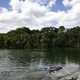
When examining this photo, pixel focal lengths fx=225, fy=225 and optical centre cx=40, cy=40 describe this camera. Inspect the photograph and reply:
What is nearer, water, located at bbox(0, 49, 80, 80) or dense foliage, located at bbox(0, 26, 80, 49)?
water, located at bbox(0, 49, 80, 80)

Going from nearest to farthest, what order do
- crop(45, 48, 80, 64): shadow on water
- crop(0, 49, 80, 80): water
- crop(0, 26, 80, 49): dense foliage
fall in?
1. crop(0, 49, 80, 80): water
2. crop(45, 48, 80, 64): shadow on water
3. crop(0, 26, 80, 49): dense foliage

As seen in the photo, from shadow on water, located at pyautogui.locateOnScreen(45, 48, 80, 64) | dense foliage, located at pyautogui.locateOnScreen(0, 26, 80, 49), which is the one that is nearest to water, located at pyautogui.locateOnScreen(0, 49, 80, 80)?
shadow on water, located at pyautogui.locateOnScreen(45, 48, 80, 64)

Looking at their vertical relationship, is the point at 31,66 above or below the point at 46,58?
below

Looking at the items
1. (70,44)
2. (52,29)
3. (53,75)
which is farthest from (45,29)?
(53,75)

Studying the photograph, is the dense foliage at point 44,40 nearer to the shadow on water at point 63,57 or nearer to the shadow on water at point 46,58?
the shadow on water at point 63,57

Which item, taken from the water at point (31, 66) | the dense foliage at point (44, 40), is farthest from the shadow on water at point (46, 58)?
the dense foliage at point (44, 40)

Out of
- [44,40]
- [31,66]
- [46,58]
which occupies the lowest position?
[31,66]

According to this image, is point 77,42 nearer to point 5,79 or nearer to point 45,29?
point 45,29

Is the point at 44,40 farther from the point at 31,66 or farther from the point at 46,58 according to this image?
the point at 31,66

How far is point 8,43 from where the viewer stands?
143 m

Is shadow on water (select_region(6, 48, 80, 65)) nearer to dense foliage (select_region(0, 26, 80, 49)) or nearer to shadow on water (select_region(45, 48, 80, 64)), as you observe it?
shadow on water (select_region(45, 48, 80, 64))

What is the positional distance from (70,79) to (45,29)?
450 feet

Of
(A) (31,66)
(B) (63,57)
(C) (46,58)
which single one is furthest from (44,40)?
(A) (31,66)

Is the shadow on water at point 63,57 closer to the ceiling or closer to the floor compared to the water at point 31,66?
closer to the ceiling
